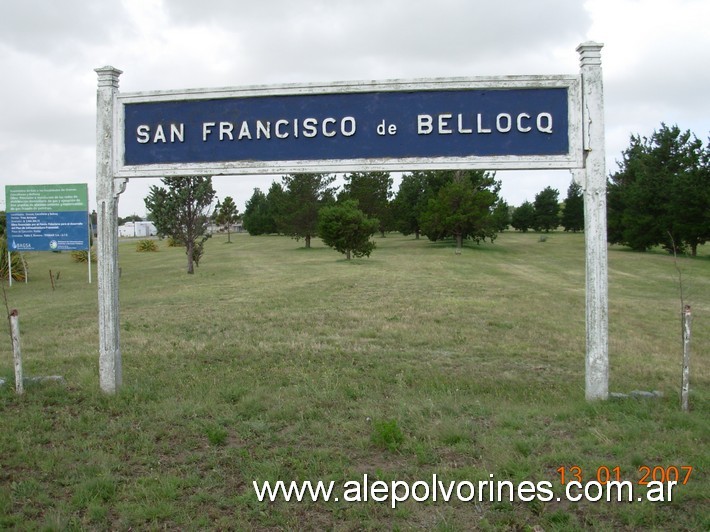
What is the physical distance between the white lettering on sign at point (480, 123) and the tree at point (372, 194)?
44.3m

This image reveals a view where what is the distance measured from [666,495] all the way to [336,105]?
14.6 ft

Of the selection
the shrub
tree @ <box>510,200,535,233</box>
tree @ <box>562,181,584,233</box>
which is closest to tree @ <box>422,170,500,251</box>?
tree @ <box>562,181,584,233</box>

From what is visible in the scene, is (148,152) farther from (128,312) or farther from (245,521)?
(128,312)

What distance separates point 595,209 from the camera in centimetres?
566

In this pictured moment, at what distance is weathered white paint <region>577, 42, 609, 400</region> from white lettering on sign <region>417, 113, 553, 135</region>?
0.40 metres

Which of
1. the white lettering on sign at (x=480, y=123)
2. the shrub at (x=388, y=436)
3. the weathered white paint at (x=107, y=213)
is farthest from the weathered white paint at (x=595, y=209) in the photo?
the weathered white paint at (x=107, y=213)

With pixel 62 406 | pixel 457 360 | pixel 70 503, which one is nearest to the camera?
pixel 70 503

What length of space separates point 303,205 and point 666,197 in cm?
2646

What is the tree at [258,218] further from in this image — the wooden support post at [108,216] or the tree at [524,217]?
the wooden support post at [108,216]

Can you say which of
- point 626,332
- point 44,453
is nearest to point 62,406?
point 44,453

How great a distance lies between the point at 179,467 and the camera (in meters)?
4.40

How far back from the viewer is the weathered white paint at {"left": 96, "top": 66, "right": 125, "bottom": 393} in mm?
6297

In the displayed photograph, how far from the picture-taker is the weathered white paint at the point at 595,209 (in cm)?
565
